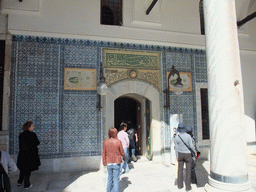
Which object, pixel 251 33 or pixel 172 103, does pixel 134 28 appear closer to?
pixel 172 103

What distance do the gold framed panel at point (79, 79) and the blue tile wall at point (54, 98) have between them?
0.35 ft

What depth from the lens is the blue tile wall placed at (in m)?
4.88

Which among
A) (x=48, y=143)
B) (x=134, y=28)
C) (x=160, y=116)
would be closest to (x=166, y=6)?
(x=134, y=28)

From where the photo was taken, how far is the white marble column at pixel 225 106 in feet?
8.20

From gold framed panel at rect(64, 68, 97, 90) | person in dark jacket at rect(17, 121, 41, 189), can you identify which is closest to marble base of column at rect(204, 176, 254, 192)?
person in dark jacket at rect(17, 121, 41, 189)

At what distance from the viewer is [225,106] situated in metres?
2.56

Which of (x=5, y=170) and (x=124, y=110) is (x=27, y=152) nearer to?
(x=5, y=170)

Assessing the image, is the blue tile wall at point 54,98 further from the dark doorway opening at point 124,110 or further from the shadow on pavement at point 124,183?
the dark doorway opening at point 124,110

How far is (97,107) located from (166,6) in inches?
143

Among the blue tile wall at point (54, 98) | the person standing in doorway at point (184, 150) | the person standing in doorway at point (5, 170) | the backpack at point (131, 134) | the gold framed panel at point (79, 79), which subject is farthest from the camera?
the backpack at point (131, 134)

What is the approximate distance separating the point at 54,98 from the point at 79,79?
78 cm

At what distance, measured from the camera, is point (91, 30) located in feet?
17.7

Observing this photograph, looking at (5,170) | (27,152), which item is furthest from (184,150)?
(27,152)

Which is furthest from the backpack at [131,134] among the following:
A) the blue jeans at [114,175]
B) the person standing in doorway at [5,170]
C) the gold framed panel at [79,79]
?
the person standing in doorway at [5,170]
